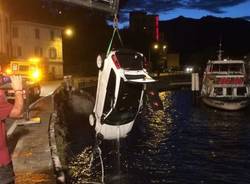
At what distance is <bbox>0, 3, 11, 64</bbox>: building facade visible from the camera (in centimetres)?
4292

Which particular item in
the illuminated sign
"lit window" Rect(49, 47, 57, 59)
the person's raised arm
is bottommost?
the illuminated sign

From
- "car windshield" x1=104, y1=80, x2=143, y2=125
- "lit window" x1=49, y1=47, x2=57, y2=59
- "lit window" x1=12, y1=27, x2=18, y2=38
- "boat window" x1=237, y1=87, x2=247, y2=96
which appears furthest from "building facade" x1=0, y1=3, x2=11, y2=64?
"car windshield" x1=104, y1=80, x2=143, y2=125

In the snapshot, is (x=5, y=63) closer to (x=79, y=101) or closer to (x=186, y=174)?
(x=79, y=101)

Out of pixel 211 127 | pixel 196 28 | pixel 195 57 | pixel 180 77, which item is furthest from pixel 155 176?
pixel 196 28

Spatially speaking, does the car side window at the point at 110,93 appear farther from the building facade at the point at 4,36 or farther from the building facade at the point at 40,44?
the building facade at the point at 40,44

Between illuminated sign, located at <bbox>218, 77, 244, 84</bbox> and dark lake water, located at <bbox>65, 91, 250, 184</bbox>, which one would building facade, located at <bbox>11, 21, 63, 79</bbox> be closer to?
illuminated sign, located at <bbox>218, 77, 244, 84</bbox>

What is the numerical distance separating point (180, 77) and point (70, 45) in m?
19.6

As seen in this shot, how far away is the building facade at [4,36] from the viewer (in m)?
42.9

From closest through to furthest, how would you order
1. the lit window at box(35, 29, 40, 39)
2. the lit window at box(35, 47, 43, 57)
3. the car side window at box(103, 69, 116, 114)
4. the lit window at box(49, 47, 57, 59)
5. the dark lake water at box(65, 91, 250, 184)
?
the car side window at box(103, 69, 116, 114) → the dark lake water at box(65, 91, 250, 184) → the lit window at box(35, 29, 40, 39) → the lit window at box(35, 47, 43, 57) → the lit window at box(49, 47, 57, 59)

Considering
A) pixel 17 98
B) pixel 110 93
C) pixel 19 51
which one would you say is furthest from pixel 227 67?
pixel 19 51

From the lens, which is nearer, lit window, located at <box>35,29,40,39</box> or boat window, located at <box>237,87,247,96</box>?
boat window, located at <box>237,87,247,96</box>

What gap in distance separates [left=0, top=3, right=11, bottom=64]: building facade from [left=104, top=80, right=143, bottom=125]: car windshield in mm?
28633

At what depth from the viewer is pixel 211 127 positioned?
982 inches

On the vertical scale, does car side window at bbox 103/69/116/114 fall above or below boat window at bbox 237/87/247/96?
above
